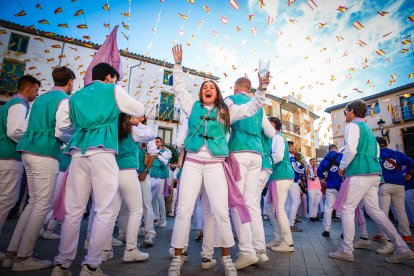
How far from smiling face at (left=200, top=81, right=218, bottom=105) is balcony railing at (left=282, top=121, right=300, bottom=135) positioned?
28.7 m

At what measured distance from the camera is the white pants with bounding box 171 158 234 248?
2.55 m

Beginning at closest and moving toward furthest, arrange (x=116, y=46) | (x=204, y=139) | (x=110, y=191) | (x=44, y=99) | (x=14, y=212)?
(x=110, y=191) → (x=204, y=139) → (x=44, y=99) → (x=116, y=46) → (x=14, y=212)

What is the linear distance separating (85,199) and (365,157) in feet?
12.8

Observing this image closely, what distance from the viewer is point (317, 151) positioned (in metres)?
35.9

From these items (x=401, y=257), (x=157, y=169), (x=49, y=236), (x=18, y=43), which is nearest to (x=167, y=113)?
(x=18, y=43)

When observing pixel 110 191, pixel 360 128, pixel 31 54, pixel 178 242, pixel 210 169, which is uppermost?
pixel 31 54

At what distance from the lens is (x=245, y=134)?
3258 millimetres

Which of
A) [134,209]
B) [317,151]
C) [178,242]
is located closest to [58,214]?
A: [134,209]

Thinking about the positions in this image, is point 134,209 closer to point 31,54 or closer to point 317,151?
point 31,54

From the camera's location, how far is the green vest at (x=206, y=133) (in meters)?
2.71

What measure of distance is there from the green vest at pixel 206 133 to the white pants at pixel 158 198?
10.5ft

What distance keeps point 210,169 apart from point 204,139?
358mm

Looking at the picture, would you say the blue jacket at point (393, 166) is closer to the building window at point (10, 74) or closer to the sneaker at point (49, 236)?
the sneaker at point (49, 236)

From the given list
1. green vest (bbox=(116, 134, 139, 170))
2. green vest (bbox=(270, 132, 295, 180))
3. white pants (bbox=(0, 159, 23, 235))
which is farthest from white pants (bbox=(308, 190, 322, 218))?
white pants (bbox=(0, 159, 23, 235))
